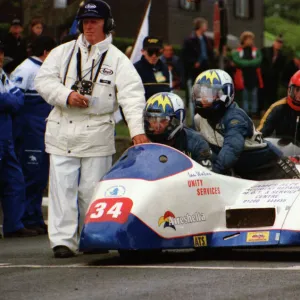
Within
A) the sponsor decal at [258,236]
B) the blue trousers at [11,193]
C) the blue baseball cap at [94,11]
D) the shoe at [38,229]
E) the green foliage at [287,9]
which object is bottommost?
the green foliage at [287,9]

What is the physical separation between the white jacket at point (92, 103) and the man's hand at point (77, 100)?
0.19 feet

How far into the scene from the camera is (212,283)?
29.1 feet

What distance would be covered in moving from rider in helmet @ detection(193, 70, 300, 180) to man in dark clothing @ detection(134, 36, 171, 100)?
4128mm

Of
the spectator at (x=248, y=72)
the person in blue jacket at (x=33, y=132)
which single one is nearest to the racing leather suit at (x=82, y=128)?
the person in blue jacket at (x=33, y=132)

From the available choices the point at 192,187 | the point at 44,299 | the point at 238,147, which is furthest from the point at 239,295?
the point at 238,147

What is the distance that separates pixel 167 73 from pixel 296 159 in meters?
3.61

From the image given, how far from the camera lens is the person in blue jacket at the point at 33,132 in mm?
14102

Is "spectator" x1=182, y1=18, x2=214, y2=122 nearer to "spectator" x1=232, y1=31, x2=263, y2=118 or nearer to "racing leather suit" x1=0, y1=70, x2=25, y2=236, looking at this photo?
"spectator" x1=232, y1=31, x2=263, y2=118

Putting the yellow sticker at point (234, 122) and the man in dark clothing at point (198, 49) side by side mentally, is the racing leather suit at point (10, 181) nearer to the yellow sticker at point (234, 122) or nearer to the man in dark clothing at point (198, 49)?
the yellow sticker at point (234, 122)

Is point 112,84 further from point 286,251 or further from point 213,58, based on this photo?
point 213,58

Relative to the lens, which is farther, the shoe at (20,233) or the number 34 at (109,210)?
the shoe at (20,233)

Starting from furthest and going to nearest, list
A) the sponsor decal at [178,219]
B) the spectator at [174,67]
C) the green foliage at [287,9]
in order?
the green foliage at [287,9], the spectator at [174,67], the sponsor decal at [178,219]

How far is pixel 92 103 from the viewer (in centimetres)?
1134

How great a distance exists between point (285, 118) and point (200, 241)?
3.49 metres
